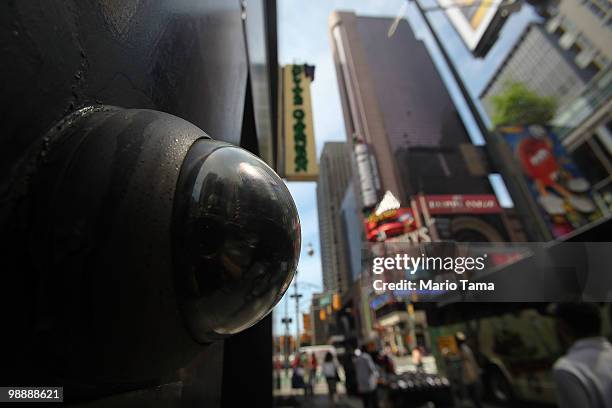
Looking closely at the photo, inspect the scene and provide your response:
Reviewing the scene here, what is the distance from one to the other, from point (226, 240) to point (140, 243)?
0.37 ft

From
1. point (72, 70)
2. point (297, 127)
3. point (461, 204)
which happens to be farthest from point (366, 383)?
point (461, 204)

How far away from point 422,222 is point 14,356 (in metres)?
24.7

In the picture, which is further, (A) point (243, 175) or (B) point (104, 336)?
(A) point (243, 175)

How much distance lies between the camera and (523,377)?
6.36 metres

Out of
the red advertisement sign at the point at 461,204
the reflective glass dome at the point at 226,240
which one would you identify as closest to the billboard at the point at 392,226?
the red advertisement sign at the point at 461,204

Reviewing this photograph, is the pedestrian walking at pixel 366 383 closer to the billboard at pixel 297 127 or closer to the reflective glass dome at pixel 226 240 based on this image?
the billboard at pixel 297 127

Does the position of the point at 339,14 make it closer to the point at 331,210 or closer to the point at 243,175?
the point at 331,210

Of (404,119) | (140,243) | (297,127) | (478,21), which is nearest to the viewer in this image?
(140,243)

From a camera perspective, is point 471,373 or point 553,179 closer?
point 471,373

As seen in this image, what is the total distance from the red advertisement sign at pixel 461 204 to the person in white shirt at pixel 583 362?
2170 centimetres

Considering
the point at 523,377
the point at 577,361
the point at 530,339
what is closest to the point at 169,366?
the point at 577,361

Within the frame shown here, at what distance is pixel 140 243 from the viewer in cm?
38

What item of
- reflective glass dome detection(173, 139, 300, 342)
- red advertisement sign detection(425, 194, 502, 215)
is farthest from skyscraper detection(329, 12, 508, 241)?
reflective glass dome detection(173, 139, 300, 342)

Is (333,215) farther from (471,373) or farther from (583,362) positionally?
(583,362)
